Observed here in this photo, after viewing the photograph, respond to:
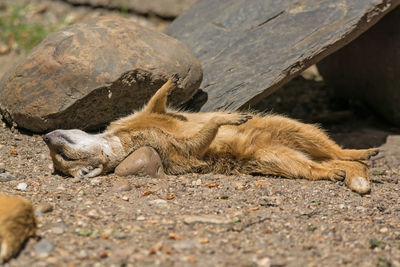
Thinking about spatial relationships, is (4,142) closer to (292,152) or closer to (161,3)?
(292,152)

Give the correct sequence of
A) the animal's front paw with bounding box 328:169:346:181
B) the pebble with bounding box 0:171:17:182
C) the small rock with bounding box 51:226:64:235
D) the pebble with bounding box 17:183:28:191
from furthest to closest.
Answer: the animal's front paw with bounding box 328:169:346:181 < the pebble with bounding box 0:171:17:182 < the pebble with bounding box 17:183:28:191 < the small rock with bounding box 51:226:64:235

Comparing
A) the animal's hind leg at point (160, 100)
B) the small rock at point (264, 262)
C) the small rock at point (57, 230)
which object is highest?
the animal's hind leg at point (160, 100)

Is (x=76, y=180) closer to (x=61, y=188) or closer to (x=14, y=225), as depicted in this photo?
(x=61, y=188)

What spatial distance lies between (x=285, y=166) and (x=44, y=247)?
7.63ft

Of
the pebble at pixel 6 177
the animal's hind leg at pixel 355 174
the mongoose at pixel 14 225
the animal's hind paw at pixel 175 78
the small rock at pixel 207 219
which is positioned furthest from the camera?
the animal's hind paw at pixel 175 78

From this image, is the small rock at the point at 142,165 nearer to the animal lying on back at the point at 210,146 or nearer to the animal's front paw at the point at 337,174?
the animal lying on back at the point at 210,146

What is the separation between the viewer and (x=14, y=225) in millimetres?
2701

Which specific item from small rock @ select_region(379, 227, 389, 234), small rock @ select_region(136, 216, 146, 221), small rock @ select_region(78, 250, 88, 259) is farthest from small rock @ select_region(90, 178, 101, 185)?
small rock @ select_region(379, 227, 389, 234)

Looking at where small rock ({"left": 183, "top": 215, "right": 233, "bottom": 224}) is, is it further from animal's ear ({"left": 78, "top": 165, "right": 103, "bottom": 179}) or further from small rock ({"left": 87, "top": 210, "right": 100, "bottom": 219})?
animal's ear ({"left": 78, "top": 165, "right": 103, "bottom": 179})

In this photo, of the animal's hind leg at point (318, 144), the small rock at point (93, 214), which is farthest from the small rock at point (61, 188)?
the animal's hind leg at point (318, 144)

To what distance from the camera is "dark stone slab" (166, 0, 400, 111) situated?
466 centimetres

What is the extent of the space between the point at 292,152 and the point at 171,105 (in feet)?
4.15

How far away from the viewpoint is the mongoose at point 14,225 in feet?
8.52

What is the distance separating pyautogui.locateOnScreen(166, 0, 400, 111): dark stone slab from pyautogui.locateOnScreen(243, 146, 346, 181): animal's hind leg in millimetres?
599
